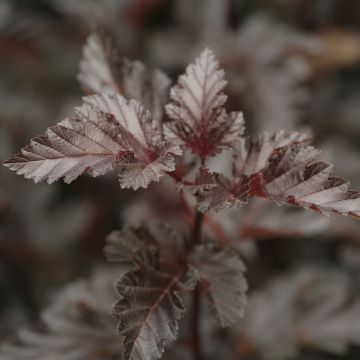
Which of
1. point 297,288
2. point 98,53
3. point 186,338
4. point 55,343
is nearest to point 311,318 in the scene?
point 297,288

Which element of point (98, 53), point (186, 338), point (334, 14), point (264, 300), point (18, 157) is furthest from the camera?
point (334, 14)

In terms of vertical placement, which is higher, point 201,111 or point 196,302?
point 201,111

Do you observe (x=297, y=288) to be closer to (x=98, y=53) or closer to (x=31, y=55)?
(x=98, y=53)

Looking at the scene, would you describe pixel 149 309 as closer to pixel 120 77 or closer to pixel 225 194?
pixel 225 194

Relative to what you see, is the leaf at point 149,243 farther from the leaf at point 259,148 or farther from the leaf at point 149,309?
the leaf at point 259,148

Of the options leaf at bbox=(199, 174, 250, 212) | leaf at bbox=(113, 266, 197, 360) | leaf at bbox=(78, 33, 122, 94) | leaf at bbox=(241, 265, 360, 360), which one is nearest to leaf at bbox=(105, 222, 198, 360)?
leaf at bbox=(113, 266, 197, 360)

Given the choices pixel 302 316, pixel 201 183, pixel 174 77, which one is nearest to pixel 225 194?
pixel 201 183
